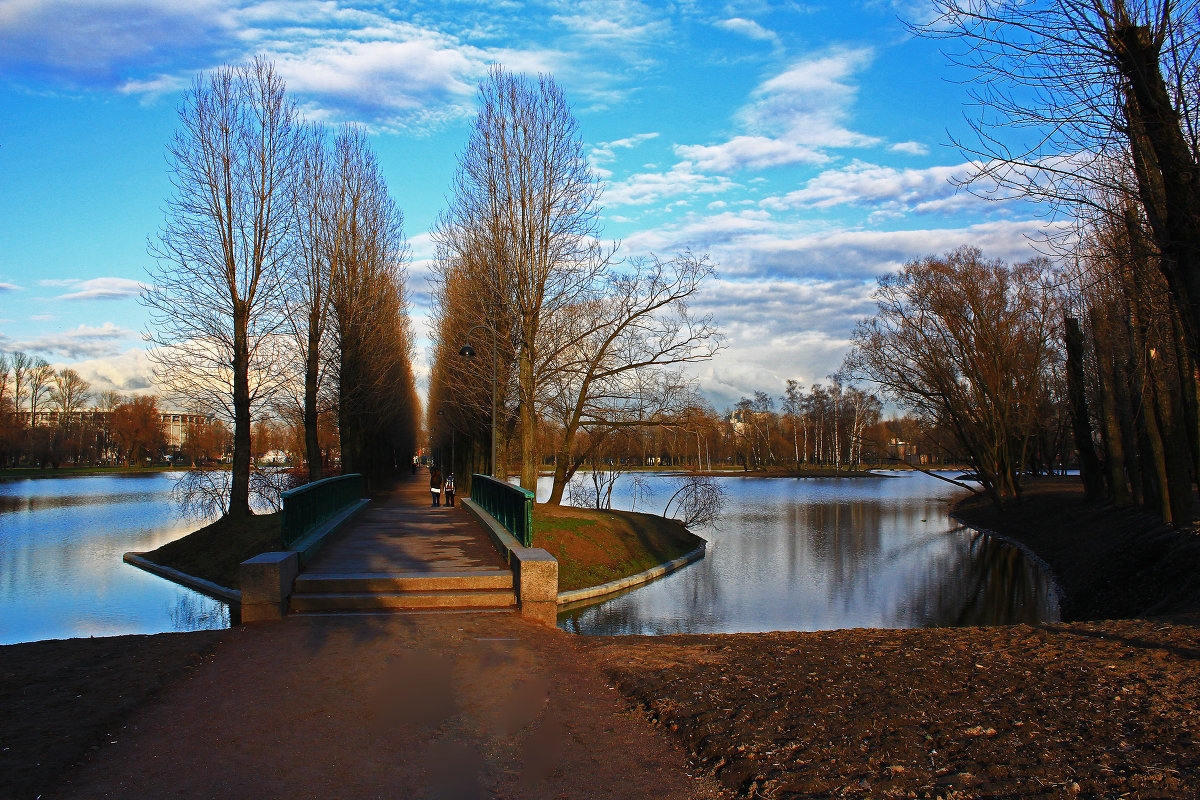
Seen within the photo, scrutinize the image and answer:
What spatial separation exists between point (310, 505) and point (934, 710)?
37.3 ft

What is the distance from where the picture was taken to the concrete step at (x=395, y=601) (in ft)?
32.4

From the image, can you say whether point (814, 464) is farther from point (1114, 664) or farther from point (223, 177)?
point (1114, 664)

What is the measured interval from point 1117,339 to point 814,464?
9295cm

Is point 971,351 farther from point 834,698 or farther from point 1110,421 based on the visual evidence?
point 834,698

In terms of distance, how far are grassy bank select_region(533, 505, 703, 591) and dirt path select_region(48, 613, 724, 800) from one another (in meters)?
11.3

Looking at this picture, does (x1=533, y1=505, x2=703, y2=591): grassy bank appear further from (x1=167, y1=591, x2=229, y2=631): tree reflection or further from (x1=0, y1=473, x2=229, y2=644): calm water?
(x1=0, y1=473, x2=229, y2=644): calm water

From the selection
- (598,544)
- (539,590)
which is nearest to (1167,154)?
(539,590)

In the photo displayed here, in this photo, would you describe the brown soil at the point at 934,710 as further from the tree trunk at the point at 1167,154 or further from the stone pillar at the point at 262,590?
the stone pillar at the point at 262,590

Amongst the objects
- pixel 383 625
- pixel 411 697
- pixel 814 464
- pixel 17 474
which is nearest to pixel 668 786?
pixel 411 697

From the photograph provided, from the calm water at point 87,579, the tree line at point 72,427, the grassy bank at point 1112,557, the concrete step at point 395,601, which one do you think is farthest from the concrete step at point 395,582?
the tree line at point 72,427

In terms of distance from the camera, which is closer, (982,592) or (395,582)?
(395,582)

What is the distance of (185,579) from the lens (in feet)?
74.4

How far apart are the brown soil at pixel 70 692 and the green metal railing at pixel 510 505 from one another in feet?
15.6

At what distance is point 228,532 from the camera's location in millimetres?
25031
